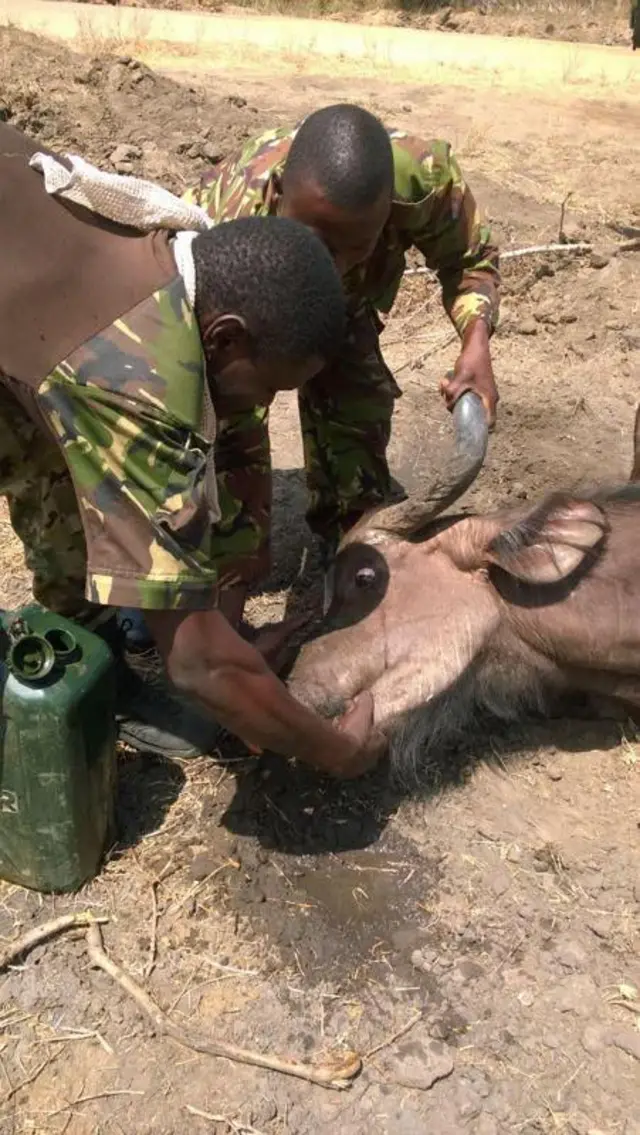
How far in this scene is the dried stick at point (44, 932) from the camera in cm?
300

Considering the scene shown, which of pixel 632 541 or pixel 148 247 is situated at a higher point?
pixel 148 247

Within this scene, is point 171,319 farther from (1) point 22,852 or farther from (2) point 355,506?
(2) point 355,506

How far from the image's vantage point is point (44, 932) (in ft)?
10.0

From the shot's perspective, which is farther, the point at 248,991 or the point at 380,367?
the point at 380,367

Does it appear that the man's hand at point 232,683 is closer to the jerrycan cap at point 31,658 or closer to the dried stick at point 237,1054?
the jerrycan cap at point 31,658

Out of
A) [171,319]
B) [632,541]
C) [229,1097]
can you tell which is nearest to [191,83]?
[632,541]

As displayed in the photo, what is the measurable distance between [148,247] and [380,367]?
190 centimetres

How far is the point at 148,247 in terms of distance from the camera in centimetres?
271

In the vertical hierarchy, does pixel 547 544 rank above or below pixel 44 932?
above

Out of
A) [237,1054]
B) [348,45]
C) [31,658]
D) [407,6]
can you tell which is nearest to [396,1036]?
[237,1054]

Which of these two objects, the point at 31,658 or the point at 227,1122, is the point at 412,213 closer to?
the point at 31,658

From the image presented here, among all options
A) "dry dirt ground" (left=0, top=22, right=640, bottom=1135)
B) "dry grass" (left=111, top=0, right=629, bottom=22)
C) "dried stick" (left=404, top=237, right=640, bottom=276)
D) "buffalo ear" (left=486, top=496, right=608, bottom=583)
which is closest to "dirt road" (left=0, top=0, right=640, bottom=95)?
"dry grass" (left=111, top=0, right=629, bottom=22)

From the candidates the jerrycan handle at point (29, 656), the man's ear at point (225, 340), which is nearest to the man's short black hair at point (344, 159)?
the man's ear at point (225, 340)

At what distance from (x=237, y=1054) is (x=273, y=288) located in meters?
1.86
